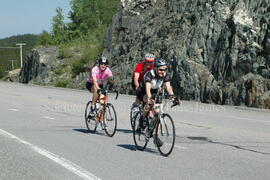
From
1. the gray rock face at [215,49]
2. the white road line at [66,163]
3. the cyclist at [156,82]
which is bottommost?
the white road line at [66,163]

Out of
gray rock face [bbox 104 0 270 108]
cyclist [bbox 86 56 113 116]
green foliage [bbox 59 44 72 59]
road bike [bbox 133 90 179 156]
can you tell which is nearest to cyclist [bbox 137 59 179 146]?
road bike [bbox 133 90 179 156]

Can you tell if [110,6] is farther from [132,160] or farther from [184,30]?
[132,160]

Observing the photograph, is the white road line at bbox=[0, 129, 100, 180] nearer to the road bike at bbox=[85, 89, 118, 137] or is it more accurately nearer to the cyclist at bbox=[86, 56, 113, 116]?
the road bike at bbox=[85, 89, 118, 137]

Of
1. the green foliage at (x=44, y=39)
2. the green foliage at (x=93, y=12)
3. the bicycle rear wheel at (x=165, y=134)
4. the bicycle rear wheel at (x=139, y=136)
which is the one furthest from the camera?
the green foliage at (x=93, y=12)

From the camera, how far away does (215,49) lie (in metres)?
29.0

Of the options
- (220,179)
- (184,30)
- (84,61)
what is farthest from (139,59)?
(220,179)

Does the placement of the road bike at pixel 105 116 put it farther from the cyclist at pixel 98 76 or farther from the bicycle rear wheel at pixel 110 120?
the cyclist at pixel 98 76

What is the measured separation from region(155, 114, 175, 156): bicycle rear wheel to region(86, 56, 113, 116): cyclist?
2.99 m

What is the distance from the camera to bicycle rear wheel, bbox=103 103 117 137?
11756 mm

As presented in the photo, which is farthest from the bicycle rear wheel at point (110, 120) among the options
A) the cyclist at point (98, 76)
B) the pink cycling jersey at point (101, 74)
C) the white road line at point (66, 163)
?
the white road line at point (66, 163)

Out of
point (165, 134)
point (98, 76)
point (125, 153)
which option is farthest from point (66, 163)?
point (98, 76)

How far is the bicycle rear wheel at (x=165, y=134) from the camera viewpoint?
8711mm

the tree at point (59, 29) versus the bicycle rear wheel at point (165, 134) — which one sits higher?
the tree at point (59, 29)

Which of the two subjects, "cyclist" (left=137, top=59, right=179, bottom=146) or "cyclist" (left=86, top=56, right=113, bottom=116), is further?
"cyclist" (left=86, top=56, right=113, bottom=116)
